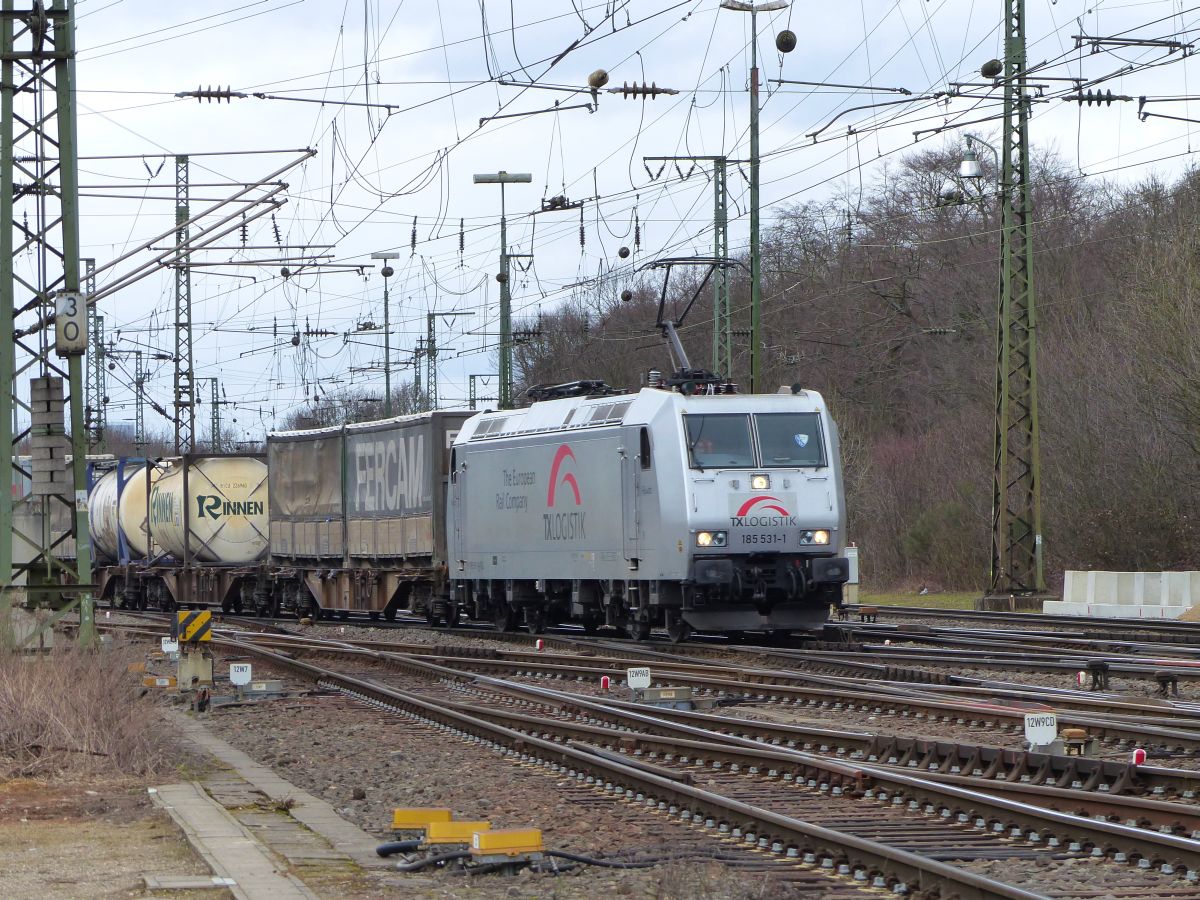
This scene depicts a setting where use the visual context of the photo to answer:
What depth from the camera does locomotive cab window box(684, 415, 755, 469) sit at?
832 inches

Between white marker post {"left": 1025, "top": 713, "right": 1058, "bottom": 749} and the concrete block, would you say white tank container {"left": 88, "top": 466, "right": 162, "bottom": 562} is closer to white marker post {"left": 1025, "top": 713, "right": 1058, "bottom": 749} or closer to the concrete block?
the concrete block

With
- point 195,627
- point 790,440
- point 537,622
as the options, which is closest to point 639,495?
point 790,440

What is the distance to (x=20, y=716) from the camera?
469 inches

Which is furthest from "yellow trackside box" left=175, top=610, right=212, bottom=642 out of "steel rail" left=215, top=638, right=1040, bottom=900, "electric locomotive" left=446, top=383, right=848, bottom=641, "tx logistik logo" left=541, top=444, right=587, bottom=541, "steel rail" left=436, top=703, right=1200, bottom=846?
"tx logistik logo" left=541, top=444, right=587, bottom=541

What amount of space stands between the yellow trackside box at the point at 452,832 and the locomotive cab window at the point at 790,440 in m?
13.0

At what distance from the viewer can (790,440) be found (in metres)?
21.7

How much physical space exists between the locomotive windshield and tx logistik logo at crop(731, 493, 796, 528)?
47cm

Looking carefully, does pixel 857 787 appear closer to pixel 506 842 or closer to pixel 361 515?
Answer: pixel 506 842

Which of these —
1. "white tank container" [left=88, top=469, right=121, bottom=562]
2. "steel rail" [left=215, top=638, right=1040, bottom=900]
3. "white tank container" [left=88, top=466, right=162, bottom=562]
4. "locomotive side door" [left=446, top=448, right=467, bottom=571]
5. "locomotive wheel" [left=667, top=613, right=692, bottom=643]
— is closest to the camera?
"steel rail" [left=215, top=638, right=1040, bottom=900]

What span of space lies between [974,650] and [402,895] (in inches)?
545

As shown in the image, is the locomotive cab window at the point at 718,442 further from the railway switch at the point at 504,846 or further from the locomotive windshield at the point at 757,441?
the railway switch at the point at 504,846

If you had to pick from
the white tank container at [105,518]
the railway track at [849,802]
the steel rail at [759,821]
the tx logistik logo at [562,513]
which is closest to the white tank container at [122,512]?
the white tank container at [105,518]

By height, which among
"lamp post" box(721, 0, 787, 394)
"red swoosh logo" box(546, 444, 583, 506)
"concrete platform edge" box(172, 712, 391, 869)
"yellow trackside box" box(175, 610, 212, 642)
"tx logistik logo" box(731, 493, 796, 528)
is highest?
"lamp post" box(721, 0, 787, 394)

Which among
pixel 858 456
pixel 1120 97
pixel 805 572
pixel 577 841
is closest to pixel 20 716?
pixel 577 841
